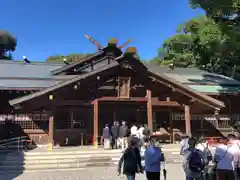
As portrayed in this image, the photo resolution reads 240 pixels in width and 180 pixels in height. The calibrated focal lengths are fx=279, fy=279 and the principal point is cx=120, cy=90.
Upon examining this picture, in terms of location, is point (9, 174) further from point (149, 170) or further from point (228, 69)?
point (228, 69)

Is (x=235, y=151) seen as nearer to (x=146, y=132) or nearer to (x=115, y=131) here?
(x=146, y=132)

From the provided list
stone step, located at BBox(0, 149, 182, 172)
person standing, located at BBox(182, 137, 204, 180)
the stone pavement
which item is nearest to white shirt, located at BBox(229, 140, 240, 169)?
person standing, located at BBox(182, 137, 204, 180)

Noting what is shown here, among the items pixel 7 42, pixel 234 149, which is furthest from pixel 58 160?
pixel 7 42

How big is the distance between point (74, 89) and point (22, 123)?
3934 mm

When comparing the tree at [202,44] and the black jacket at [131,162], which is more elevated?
the tree at [202,44]

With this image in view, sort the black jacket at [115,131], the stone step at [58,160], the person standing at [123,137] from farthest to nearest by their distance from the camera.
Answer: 1. the black jacket at [115,131]
2. the person standing at [123,137]
3. the stone step at [58,160]

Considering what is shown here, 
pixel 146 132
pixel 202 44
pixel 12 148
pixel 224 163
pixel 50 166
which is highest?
pixel 202 44

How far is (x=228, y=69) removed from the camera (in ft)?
112

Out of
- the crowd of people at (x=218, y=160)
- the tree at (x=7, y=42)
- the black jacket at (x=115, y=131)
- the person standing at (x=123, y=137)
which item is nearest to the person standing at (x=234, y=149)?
the crowd of people at (x=218, y=160)

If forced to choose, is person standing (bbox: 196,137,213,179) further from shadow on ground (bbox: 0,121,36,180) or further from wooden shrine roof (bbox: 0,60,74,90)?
wooden shrine roof (bbox: 0,60,74,90)

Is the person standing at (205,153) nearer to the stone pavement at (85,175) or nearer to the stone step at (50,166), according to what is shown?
the stone pavement at (85,175)

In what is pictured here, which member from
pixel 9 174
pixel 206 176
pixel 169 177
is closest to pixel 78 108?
Answer: pixel 9 174

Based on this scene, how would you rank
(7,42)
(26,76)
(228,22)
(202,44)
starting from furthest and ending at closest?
(7,42)
(26,76)
(202,44)
(228,22)

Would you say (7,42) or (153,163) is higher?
(7,42)
